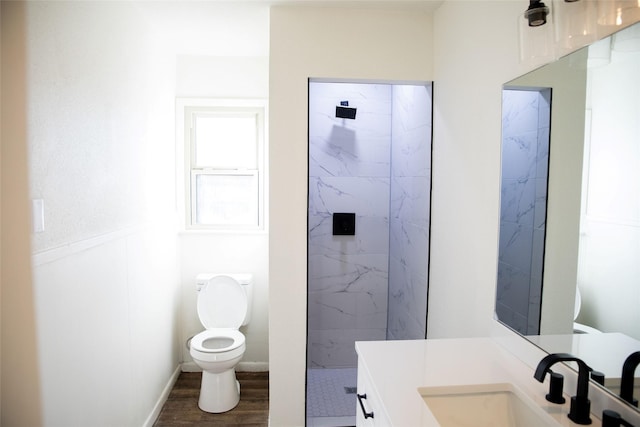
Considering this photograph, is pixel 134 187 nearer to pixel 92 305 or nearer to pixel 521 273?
pixel 92 305

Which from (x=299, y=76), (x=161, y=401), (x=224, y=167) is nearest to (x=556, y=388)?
(x=299, y=76)

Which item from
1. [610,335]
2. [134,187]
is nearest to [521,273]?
[610,335]

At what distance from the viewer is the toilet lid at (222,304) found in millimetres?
2906

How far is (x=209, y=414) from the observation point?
260 cm

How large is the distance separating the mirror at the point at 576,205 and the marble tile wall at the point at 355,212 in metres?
1.64

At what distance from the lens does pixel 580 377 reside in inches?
37.8

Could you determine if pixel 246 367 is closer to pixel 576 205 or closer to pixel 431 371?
pixel 431 371

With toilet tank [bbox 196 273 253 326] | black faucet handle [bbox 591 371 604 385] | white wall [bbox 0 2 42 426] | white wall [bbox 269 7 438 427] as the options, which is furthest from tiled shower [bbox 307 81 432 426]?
white wall [bbox 0 2 42 426]

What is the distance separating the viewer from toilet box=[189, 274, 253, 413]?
8.39ft

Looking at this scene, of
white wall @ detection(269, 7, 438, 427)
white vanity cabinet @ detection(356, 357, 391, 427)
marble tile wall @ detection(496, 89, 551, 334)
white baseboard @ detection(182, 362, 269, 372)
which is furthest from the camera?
white baseboard @ detection(182, 362, 269, 372)

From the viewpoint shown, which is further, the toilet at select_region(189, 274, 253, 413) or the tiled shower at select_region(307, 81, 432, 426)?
the tiled shower at select_region(307, 81, 432, 426)

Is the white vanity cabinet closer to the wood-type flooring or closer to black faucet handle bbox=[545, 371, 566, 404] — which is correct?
black faucet handle bbox=[545, 371, 566, 404]

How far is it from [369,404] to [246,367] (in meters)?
2.17

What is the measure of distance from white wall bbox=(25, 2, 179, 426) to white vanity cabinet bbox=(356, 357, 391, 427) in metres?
1.16
